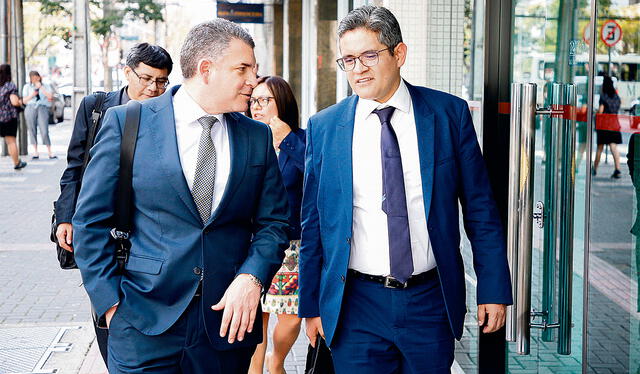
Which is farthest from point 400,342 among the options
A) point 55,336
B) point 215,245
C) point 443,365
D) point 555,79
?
point 55,336

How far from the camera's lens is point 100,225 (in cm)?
303

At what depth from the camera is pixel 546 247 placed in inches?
153

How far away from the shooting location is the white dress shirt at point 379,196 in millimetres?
3314

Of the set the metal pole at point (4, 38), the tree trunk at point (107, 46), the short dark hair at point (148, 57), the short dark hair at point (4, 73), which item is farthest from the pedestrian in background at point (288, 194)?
the tree trunk at point (107, 46)

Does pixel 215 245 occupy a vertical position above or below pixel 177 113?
below

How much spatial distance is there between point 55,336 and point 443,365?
4.09m

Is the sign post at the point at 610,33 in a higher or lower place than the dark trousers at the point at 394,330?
higher

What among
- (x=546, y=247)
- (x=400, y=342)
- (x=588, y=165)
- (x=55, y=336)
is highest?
(x=588, y=165)

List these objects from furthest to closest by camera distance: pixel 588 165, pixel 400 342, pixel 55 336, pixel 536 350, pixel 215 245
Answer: pixel 55 336
pixel 536 350
pixel 588 165
pixel 400 342
pixel 215 245

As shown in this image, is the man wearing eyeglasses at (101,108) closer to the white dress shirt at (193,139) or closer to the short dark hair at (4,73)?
the white dress shirt at (193,139)

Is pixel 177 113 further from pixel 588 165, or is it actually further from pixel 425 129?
pixel 588 165

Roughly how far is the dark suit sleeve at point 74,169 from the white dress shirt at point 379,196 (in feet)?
6.45

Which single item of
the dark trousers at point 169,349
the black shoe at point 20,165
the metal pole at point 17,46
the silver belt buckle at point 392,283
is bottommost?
the black shoe at point 20,165

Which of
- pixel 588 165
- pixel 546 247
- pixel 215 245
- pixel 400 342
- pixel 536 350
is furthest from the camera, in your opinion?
pixel 536 350
